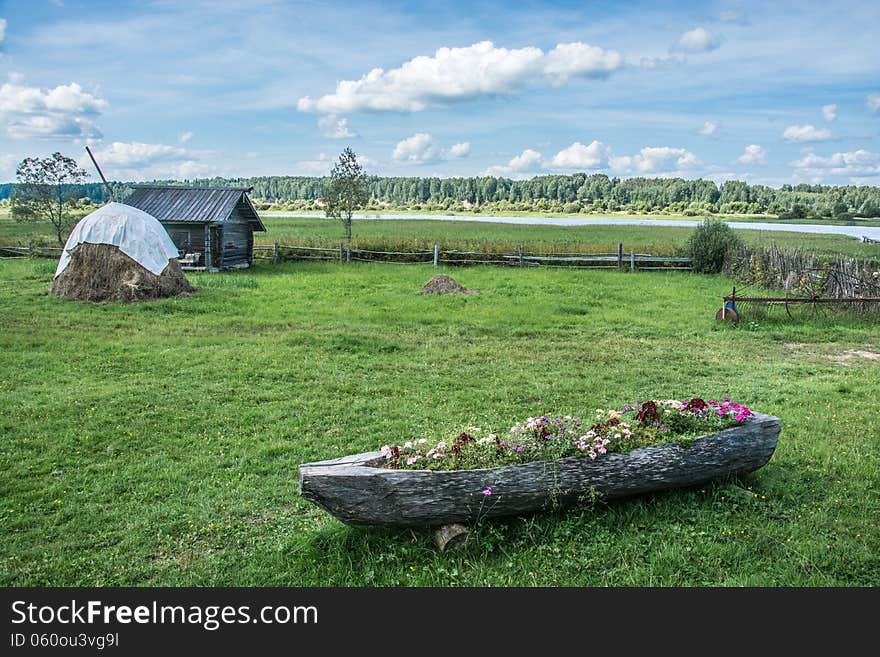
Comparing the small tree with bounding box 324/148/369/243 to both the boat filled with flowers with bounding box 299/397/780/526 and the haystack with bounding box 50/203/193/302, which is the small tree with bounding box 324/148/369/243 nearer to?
the haystack with bounding box 50/203/193/302

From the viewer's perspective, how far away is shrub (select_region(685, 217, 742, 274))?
28094 mm

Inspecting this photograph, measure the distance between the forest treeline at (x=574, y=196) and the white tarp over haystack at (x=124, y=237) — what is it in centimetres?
5543

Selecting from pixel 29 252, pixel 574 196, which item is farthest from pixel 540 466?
pixel 574 196

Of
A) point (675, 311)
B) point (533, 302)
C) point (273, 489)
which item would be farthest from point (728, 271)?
point (273, 489)

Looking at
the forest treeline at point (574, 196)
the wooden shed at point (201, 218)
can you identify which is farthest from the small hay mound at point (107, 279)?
the forest treeline at point (574, 196)

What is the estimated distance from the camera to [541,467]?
5.55m

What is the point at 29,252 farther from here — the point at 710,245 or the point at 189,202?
the point at 710,245

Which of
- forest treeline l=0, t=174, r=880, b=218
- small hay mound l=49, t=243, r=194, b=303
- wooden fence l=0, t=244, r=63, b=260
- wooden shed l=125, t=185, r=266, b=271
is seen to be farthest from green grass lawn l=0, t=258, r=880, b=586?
forest treeline l=0, t=174, r=880, b=218

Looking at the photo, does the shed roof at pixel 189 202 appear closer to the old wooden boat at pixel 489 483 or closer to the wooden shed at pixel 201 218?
the wooden shed at pixel 201 218

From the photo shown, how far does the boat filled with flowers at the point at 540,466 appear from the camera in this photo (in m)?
5.24

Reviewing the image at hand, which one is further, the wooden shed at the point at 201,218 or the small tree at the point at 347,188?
the small tree at the point at 347,188

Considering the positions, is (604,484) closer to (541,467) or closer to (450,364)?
(541,467)

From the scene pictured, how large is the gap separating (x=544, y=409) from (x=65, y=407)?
7.48m

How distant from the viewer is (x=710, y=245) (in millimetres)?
28219
